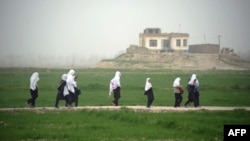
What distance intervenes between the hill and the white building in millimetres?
3689

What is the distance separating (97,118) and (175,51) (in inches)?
3097

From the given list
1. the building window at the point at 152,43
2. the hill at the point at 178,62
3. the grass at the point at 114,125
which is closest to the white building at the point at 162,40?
the building window at the point at 152,43

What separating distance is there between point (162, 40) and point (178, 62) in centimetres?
810

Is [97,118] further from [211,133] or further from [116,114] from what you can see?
[211,133]

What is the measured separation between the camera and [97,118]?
17984 millimetres

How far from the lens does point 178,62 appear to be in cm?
8912

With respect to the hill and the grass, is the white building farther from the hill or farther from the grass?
the grass

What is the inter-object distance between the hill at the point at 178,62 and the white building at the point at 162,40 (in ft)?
12.1

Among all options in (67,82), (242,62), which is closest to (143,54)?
(242,62)

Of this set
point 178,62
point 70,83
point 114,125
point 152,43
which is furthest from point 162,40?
point 114,125

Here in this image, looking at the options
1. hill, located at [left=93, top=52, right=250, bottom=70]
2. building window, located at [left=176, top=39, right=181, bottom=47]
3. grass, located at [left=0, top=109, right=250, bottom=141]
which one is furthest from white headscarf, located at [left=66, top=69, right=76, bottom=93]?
building window, located at [left=176, top=39, right=181, bottom=47]

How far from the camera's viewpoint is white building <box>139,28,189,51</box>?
3691 inches

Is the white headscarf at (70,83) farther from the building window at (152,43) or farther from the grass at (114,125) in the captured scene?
the building window at (152,43)

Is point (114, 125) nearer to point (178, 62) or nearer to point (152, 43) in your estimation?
point (178, 62)
